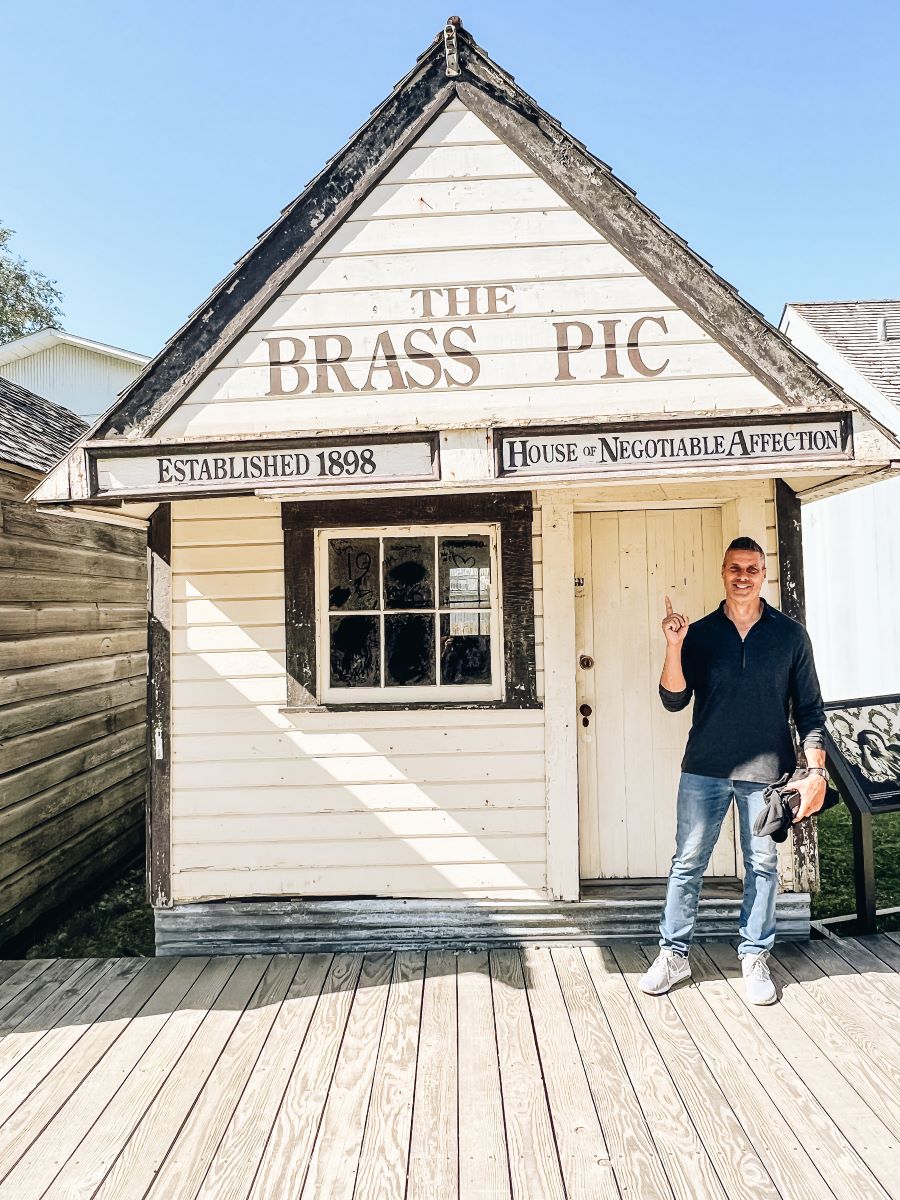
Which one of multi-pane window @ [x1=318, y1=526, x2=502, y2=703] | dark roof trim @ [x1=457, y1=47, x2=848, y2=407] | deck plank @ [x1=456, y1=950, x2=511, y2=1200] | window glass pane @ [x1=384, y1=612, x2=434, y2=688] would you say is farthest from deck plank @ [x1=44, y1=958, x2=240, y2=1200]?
dark roof trim @ [x1=457, y1=47, x2=848, y2=407]

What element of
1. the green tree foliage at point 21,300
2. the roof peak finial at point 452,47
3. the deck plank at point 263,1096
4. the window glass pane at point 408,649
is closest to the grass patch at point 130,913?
the deck plank at point 263,1096

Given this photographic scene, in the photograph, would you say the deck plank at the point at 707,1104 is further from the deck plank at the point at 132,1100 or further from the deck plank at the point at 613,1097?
the deck plank at the point at 132,1100

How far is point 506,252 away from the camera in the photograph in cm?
356

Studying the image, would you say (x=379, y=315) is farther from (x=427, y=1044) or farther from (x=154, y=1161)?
(x=154, y=1161)

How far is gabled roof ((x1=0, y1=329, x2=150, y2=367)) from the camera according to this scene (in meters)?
18.9

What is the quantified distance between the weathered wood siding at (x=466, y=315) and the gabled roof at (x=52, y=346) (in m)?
17.1

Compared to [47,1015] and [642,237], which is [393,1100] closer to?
[47,1015]

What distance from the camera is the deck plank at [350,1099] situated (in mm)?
2395

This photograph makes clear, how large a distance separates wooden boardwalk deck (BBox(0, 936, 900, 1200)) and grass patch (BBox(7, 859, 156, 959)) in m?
0.58

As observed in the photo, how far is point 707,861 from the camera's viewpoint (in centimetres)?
350

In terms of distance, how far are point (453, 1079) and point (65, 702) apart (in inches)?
147

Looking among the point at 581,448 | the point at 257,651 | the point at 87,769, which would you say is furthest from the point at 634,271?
the point at 87,769

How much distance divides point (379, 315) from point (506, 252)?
65 centimetres

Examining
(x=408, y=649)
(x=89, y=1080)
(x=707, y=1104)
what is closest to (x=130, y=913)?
(x=89, y=1080)
